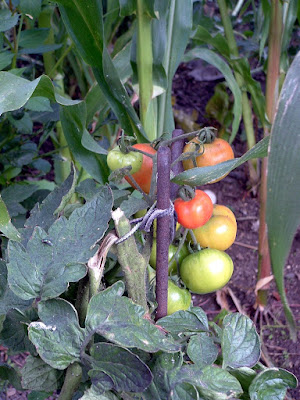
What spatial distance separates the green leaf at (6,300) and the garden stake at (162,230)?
16 centimetres

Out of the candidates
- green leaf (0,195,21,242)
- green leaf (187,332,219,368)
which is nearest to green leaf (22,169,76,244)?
green leaf (0,195,21,242)

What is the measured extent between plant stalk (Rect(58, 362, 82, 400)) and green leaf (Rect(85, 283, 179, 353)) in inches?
2.4

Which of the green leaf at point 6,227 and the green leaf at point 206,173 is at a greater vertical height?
the green leaf at point 206,173

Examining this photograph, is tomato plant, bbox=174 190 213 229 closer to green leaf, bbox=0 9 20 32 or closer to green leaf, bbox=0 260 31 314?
green leaf, bbox=0 260 31 314

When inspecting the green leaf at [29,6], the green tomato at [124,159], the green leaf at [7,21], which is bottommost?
the green tomato at [124,159]

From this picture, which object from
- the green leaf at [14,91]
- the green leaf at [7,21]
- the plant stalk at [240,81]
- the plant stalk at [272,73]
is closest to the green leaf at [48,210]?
the green leaf at [14,91]

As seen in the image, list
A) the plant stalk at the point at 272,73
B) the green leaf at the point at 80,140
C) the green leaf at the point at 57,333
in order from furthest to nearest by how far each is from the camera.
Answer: the plant stalk at the point at 272,73 → the green leaf at the point at 80,140 → the green leaf at the point at 57,333

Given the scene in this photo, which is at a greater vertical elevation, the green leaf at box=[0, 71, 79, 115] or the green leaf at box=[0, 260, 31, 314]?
the green leaf at box=[0, 71, 79, 115]

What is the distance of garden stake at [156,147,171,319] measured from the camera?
472 mm

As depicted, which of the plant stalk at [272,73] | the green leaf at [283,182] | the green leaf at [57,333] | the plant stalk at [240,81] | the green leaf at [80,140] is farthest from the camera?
the plant stalk at [240,81]

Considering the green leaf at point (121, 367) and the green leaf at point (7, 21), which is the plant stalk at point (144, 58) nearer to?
the green leaf at point (7, 21)

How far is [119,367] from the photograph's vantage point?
1.46ft

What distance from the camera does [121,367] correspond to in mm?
446

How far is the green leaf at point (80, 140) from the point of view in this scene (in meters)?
0.78
